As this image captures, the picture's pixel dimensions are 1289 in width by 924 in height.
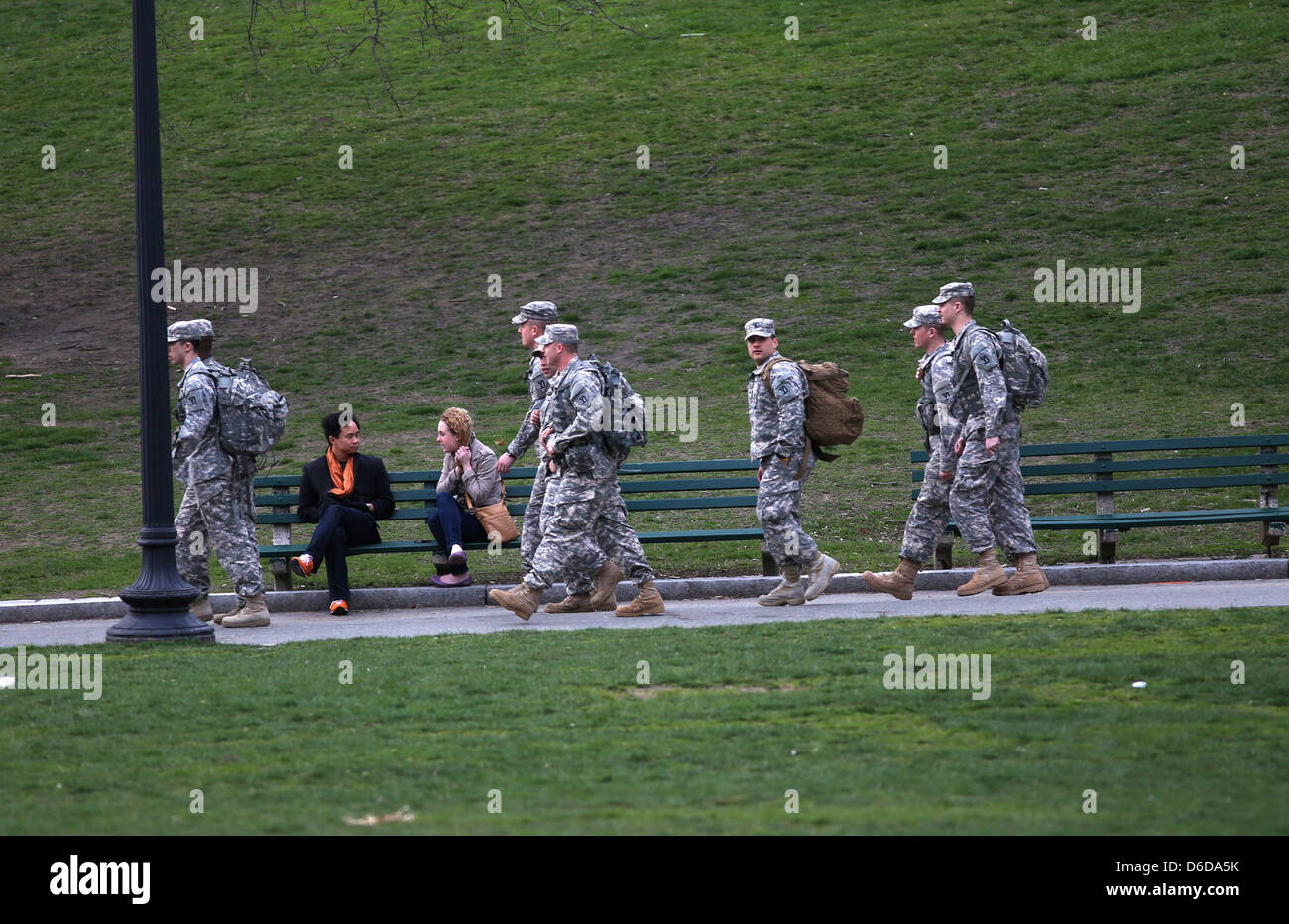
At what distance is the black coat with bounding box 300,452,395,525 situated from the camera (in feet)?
39.3

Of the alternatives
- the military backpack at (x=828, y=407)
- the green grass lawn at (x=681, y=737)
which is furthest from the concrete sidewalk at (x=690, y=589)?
the green grass lawn at (x=681, y=737)

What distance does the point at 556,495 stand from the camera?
34.5ft

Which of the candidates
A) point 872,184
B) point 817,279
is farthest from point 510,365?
point 872,184

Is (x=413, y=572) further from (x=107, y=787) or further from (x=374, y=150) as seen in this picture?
(x=374, y=150)

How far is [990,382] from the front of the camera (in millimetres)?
10453

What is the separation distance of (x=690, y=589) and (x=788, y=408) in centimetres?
187

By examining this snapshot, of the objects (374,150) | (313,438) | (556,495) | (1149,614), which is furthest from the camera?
(374,150)

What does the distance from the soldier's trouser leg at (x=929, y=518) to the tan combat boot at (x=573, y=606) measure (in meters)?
2.29

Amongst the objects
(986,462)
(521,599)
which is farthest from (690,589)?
(986,462)

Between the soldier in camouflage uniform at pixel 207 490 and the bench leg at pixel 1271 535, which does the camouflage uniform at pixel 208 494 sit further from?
the bench leg at pixel 1271 535

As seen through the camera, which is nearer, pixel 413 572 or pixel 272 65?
pixel 413 572

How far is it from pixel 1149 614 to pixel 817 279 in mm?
15754

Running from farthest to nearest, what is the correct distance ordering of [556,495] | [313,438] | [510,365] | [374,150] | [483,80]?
[483,80] → [374,150] → [510,365] → [313,438] → [556,495]

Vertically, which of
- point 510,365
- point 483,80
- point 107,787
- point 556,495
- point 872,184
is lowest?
point 107,787
